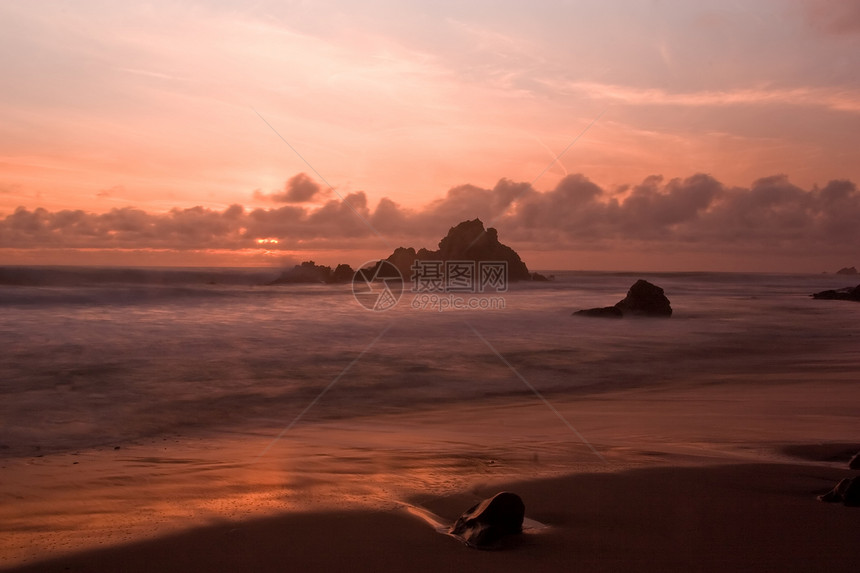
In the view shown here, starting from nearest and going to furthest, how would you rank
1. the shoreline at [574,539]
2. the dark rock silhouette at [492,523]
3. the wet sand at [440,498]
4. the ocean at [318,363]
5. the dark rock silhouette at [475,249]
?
the shoreline at [574,539] < the wet sand at [440,498] < the dark rock silhouette at [492,523] < the ocean at [318,363] < the dark rock silhouette at [475,249]

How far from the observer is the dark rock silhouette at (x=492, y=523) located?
4.14 metres

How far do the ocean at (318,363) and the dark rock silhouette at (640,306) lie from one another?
1360 mm

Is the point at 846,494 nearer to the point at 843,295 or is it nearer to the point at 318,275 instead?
the point at 843,295

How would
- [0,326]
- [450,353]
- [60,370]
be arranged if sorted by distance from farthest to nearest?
[0,326]
[450,353]
[60,370]

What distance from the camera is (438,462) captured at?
6.55 m

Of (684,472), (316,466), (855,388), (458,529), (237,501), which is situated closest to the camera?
(458,529)

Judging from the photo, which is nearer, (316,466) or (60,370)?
(316,466)

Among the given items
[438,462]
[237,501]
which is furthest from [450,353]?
[237,501]

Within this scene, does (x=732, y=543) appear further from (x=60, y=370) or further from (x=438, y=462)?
(x=60, y=370)

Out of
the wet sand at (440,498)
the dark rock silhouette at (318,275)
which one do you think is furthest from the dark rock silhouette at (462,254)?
the wet sand at (440,498)

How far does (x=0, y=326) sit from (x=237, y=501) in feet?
78.8

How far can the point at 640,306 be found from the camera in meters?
33.0

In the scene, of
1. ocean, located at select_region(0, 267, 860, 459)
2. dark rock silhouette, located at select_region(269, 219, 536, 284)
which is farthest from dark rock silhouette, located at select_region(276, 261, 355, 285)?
ocean, located at select_region(0, 267, 860, 459)

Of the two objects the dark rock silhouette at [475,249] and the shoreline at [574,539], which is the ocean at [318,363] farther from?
the dark rock silhouette at [475,249]
